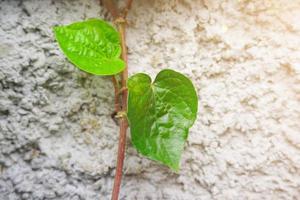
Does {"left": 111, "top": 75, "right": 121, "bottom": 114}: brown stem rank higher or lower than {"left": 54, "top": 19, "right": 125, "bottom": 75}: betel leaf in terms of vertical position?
lower

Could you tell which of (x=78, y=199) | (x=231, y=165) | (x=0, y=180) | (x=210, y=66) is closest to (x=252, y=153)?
(x=231, y=165)

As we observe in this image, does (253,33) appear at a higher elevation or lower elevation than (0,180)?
higher

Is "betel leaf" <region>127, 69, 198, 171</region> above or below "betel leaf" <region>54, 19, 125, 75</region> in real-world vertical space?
below

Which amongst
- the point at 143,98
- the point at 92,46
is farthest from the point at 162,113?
the point at 92,46

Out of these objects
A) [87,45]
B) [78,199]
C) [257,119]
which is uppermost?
[87,45]

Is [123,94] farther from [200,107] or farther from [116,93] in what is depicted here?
[200,107]

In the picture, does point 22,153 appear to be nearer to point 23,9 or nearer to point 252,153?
point 23,9
